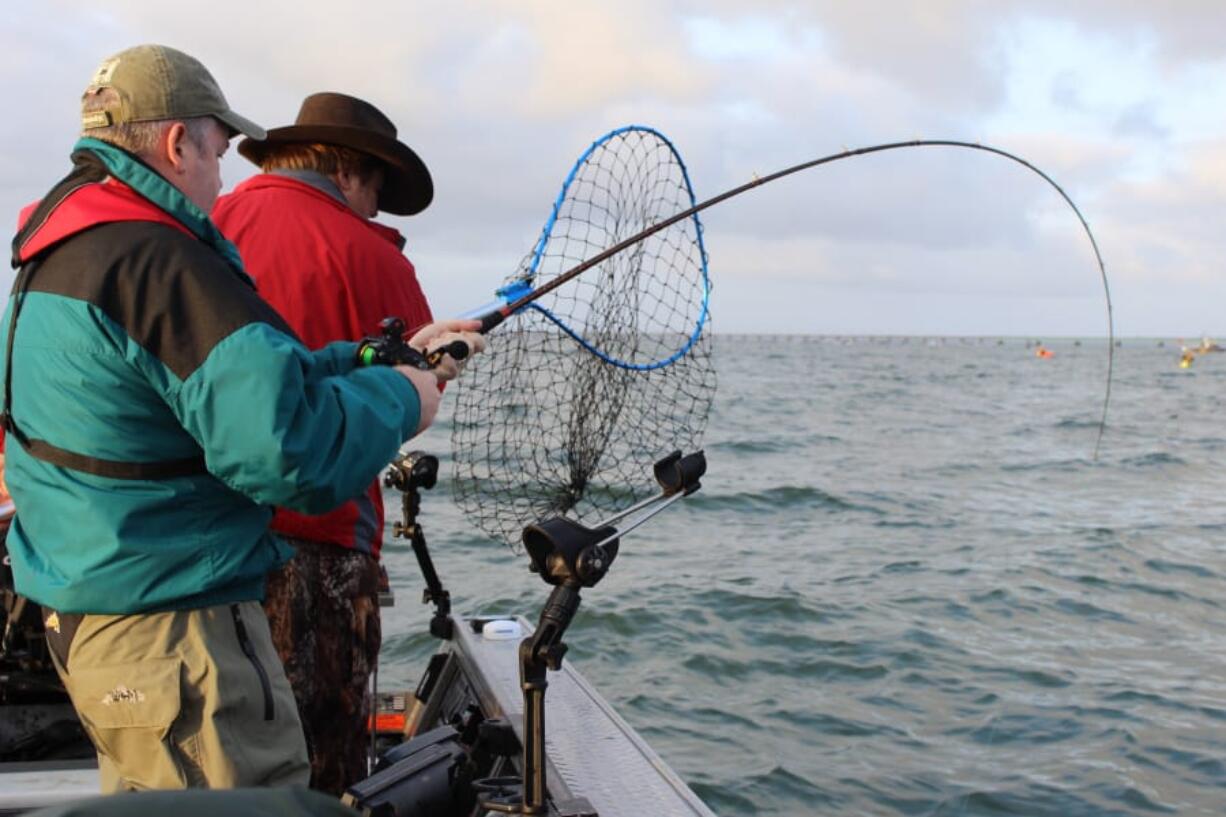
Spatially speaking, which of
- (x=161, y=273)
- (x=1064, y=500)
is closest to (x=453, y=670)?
(x=161, y=273)

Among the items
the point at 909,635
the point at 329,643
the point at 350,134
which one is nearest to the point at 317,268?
the point at 350,134

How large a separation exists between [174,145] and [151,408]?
0.50 meters

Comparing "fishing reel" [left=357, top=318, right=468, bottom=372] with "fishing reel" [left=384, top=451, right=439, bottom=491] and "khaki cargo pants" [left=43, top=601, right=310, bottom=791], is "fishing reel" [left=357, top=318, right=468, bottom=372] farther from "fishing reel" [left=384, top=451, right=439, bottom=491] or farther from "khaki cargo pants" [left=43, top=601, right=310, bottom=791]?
"fishing reel" [left=384, top=451, right=439, bottom=491]

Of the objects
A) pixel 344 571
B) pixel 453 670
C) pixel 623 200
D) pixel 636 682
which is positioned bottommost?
pixel 636 682

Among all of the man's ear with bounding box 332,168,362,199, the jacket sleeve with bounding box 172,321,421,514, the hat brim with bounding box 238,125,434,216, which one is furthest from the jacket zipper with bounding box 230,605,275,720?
the man's ear with bounding box 332,168,362,199

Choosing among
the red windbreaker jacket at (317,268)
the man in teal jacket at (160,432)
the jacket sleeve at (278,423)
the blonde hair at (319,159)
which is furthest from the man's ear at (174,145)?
the blonde hair at (319,159)

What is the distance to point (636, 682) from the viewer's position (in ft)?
27.6

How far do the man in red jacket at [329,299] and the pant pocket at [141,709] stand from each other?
83 centimetres

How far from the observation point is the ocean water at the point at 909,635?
261 inches

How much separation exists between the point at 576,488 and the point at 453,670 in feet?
2.57

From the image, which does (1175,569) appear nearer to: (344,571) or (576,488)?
(576,488)

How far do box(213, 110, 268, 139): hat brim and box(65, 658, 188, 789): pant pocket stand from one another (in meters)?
1.00

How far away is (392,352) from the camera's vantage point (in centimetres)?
241

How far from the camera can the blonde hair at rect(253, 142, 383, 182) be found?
10.8ft
